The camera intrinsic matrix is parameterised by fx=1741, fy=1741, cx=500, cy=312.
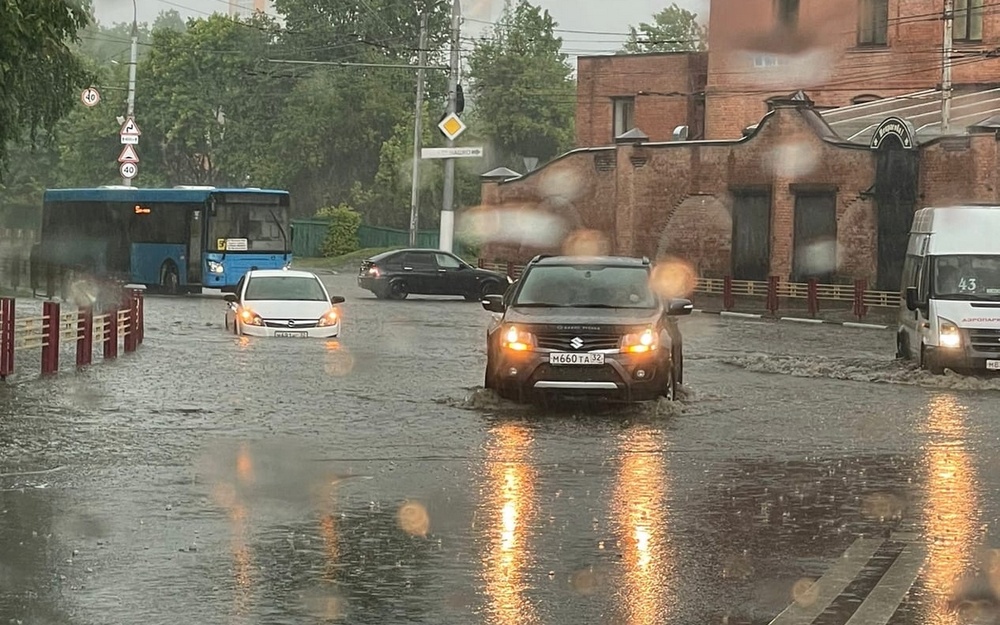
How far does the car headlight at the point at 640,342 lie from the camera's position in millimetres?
17922

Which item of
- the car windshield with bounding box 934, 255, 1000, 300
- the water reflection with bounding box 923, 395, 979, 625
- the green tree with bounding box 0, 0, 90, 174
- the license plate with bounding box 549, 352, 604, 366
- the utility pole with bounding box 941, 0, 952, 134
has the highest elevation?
the utility pole with bounding box 941, 0, 952, 134

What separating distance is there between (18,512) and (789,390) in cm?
1275

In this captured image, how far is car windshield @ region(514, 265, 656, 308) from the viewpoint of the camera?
19.0 m

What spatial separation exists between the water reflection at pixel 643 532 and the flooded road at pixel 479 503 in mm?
28

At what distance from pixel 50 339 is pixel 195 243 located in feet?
74.4

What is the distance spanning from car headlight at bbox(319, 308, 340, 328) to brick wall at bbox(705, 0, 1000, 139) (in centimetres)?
3598

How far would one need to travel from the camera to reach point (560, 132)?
338 feet

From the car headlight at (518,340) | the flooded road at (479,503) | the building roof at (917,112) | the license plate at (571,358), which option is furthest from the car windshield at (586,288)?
the building roof at (917,112)

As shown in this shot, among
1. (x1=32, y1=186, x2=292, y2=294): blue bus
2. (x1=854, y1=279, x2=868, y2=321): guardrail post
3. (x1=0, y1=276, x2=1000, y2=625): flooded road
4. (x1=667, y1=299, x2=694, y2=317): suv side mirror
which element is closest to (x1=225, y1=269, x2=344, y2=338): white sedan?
(x1=0, y1=276, x2=1000, y2=625): flooded road

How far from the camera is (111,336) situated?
82.8 ft

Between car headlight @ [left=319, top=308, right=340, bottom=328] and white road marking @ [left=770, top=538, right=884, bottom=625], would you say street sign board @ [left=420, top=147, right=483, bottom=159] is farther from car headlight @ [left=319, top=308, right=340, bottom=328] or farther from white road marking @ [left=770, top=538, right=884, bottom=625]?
white road marking @ [left=770, top=538, right=884, bottom=625]

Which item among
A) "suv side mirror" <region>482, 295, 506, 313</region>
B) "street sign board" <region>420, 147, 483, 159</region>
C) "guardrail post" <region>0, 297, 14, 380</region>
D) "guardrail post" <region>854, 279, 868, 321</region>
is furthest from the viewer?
"street sign board" <region>420, 147, 483, 159</region>

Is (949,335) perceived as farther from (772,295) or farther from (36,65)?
(772,295)

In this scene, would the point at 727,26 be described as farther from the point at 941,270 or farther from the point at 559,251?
the point at 941,270
